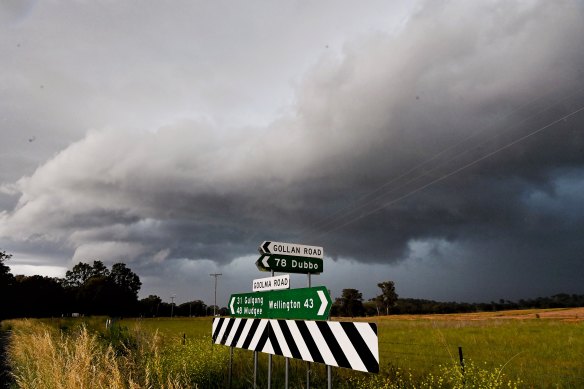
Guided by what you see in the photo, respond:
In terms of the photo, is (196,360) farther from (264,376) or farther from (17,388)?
(17,388)

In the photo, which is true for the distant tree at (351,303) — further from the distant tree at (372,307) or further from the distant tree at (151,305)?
the distant tree at (151,305)

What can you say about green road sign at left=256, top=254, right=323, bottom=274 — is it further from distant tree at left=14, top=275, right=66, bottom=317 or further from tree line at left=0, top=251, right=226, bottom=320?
distant tree at left=14, top=275, right=66, bottom=317

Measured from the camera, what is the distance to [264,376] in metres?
9.88

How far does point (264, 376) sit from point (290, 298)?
440 cm

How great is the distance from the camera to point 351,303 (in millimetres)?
132750

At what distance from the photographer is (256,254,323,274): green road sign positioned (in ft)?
24.7

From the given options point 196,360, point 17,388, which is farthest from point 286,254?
point 17,388

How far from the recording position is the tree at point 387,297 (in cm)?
14188

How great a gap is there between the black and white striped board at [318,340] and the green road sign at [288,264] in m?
0.98

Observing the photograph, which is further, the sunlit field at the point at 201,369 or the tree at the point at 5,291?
the tree at the point at 5,291

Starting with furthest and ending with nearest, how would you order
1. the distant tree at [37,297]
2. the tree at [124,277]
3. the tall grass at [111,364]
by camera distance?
1. the tree at [124,277]
2. the distant tree at [37,297]
3. the tall grass at [111,364]

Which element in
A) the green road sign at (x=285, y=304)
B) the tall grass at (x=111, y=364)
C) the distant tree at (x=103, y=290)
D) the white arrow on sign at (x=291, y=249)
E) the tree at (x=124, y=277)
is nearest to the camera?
the tall grass at (x=111, y=364)

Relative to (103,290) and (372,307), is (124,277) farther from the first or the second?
(372,307)

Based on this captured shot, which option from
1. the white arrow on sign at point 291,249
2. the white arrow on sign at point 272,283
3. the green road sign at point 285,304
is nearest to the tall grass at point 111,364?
the green road sign at point 285,304
